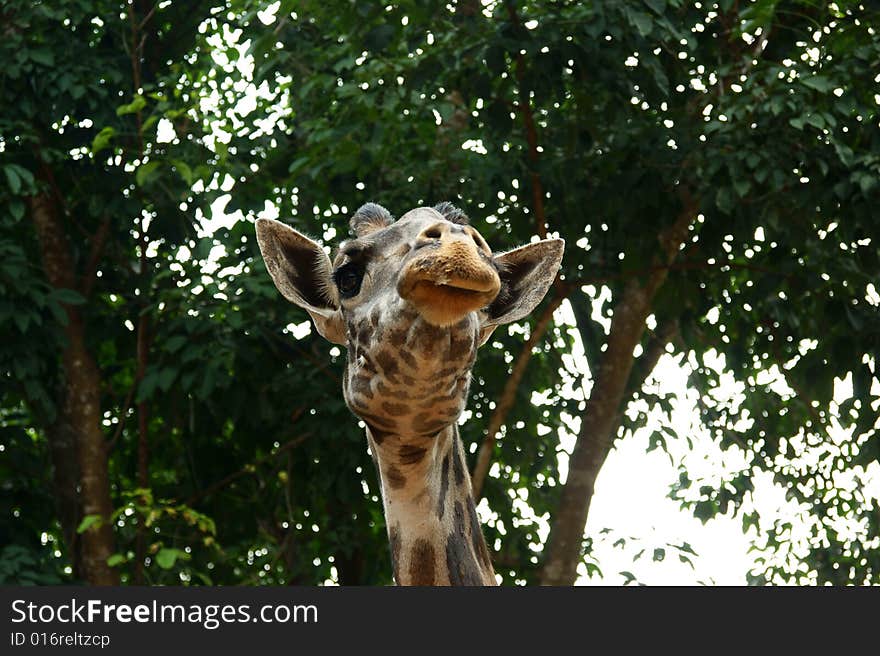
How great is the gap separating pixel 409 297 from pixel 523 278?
843 mm

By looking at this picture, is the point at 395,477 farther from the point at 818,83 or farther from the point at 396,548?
the point at 818,83

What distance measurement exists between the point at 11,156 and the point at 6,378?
128 centimetres

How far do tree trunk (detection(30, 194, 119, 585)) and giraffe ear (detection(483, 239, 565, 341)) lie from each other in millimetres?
5315

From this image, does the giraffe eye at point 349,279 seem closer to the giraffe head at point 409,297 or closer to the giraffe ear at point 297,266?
the giraffe head at point 409,297

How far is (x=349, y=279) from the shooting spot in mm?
3816

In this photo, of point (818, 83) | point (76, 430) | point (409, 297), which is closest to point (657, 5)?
point (818, 83)

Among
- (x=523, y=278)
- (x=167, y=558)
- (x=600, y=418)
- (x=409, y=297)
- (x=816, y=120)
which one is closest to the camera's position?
(x=409, y=297)

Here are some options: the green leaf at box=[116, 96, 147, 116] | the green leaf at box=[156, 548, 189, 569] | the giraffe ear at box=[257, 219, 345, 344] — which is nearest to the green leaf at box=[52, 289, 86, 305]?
the green leaf at box=[116, 96, 147, 116]

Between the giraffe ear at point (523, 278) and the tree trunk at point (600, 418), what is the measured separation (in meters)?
4.24

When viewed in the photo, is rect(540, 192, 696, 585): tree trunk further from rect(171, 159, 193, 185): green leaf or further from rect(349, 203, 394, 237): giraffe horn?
rect(349, 203, 394, 237): giraffe horn

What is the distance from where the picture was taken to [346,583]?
31.0ft

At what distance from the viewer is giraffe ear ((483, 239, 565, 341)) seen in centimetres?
396

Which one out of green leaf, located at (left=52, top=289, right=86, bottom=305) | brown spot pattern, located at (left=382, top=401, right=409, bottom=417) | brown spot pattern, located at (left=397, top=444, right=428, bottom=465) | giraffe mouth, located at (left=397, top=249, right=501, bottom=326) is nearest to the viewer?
giraffe mouth, located at (left=397, top=249, right=501, bottom=326)

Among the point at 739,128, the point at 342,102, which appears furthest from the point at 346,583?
the point at 739,128
